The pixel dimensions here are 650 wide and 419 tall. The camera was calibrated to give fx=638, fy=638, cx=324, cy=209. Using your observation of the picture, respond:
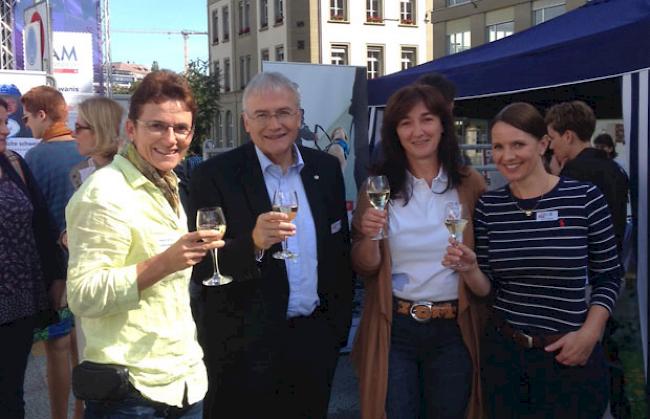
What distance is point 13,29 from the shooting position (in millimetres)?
10773

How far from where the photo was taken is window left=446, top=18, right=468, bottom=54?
95.2 ft

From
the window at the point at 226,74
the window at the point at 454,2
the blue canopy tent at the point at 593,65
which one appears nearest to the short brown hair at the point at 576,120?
the blue canopy tent at the point at 593,65

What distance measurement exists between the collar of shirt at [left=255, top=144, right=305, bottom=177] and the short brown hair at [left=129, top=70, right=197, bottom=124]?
46 centimetres

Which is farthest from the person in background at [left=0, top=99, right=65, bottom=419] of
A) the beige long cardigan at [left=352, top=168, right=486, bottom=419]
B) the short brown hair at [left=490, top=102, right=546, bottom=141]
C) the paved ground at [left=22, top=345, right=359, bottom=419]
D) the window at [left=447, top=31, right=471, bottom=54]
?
the window at [left=447, top=31, right=471, bottom=54]

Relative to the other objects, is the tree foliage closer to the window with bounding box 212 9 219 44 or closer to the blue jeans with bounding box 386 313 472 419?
the window with bounding box 212 9 219 44

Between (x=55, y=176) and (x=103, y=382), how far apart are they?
2.38 meters

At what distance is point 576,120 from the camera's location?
371 centimetres

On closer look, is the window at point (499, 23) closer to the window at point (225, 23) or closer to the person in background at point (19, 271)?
the window at point (225, 23)

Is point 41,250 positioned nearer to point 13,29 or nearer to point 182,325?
point 182,325

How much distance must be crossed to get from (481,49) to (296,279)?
3.55m

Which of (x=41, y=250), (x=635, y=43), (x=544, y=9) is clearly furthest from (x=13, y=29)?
(x=544, y=9)

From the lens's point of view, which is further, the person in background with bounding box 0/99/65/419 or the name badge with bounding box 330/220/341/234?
the person in background with bounding box 0/99/65/419

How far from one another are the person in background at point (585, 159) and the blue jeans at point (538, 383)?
131 centimetres

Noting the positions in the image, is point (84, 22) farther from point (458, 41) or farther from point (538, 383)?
point (458, 41)
